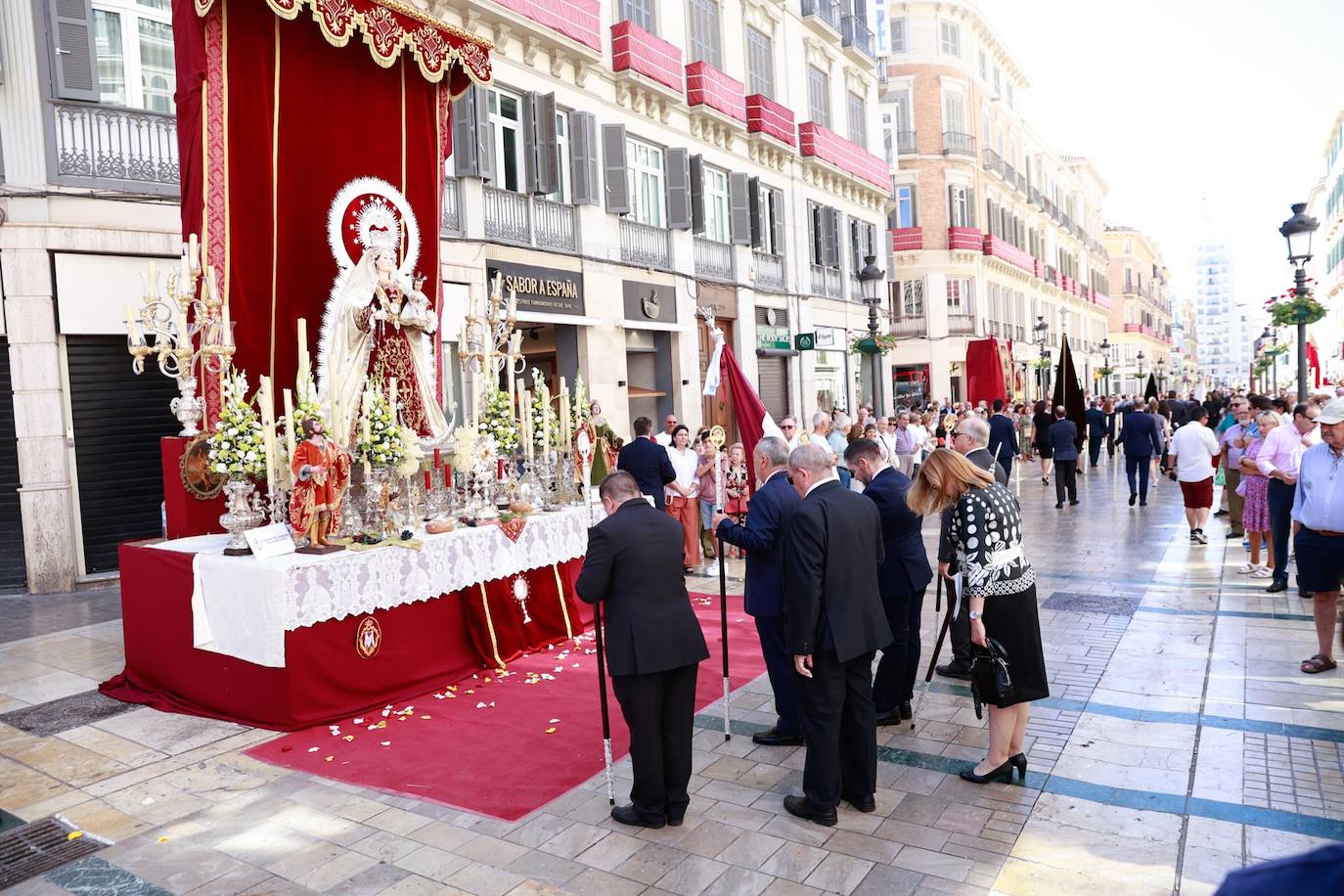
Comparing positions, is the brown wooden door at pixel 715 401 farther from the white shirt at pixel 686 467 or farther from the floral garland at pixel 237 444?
the floral garland at pixel 237 444

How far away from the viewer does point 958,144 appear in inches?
1485

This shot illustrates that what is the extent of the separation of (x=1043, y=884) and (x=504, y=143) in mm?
14726

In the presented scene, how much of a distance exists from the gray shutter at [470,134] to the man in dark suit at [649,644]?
11.3 m

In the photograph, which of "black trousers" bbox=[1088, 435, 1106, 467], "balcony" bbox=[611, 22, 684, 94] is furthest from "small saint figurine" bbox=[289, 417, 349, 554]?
"black trousers" bbox=[1088, 435, 1106, 467]

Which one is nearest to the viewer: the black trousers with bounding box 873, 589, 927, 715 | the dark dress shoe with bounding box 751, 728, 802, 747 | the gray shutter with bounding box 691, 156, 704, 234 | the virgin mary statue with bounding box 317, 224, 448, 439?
the dark dress shoe with bounding box 751, 728, 802, 747

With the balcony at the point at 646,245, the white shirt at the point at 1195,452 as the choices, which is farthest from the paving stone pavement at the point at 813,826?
the balcony at the point at 646,245

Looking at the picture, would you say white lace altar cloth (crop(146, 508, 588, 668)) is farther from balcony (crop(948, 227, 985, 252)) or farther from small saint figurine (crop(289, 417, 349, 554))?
balcony (crop(948, 227, 985, 252))

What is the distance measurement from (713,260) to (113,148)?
Result: 42.2 feet

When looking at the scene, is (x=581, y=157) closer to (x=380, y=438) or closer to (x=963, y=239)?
(x=380, y=438)

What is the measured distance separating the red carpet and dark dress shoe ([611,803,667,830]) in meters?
0.30

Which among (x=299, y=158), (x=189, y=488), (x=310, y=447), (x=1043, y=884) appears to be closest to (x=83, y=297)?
(x=299, y=158)

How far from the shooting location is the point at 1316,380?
60.2 feet

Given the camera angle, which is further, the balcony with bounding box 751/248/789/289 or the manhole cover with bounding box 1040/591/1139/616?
the balcony with bounding box 751/248/789/289

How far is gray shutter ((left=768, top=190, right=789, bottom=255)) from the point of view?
2409 cm
